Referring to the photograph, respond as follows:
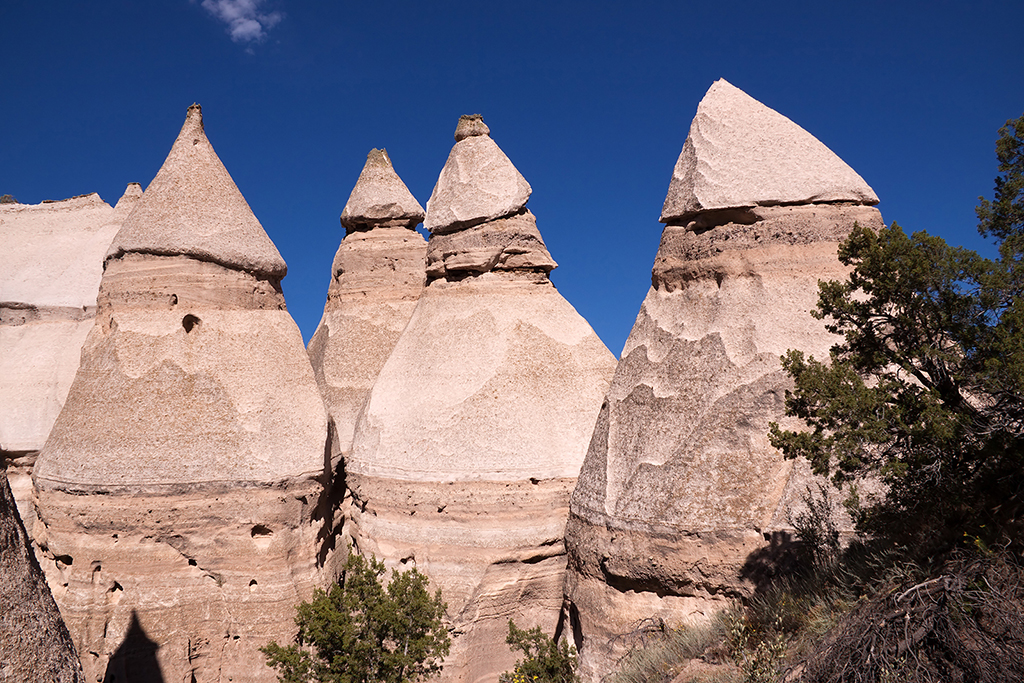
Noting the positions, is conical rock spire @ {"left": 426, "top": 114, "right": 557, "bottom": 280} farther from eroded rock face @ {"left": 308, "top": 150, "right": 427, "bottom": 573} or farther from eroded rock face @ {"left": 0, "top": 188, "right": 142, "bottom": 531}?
eroded rock face @ {"left": 0, "top": 188, "right": 142, "bottom": 531}

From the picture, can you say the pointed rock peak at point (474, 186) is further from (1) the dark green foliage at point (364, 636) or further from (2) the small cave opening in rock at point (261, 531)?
(1) the dark green foliage at point (364, 636)

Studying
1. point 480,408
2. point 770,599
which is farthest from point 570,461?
point 770,599

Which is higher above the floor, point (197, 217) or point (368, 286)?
point (368, 286)

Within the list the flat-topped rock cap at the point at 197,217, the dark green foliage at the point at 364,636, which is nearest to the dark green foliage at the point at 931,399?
the dark green foliage at the point at 364,636

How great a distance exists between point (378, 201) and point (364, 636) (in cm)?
1087

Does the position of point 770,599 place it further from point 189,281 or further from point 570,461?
point 189,281

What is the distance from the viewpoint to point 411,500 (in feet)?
34.6

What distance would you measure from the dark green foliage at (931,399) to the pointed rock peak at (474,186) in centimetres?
719

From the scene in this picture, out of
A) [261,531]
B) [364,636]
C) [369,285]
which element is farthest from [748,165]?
[369,285]

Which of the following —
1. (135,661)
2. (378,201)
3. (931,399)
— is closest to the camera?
(931,399)

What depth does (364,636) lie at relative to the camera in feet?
28.0

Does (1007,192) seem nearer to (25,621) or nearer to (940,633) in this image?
(940,633)

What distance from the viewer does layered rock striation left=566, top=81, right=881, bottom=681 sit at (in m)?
7.51

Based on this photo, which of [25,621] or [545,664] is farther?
[545,664]
